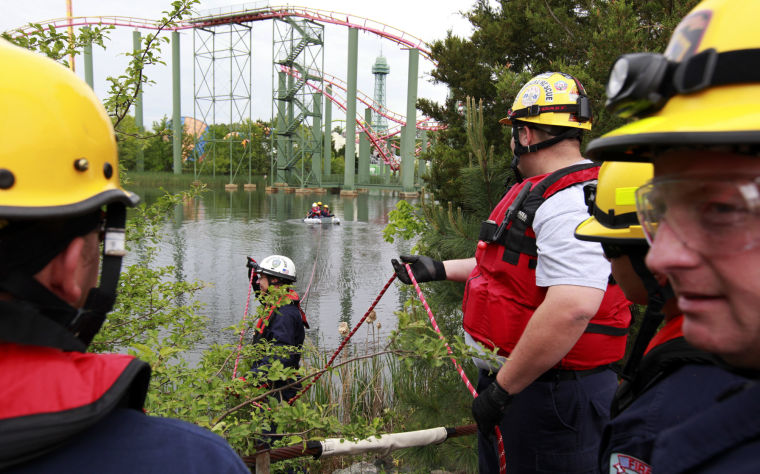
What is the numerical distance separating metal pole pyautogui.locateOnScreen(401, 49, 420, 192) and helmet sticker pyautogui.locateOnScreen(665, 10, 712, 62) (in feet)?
100

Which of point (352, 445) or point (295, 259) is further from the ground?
point (352, 445)

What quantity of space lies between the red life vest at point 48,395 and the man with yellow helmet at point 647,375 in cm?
93

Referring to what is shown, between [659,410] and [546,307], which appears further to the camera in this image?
[546,307]

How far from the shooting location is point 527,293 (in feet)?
7.07

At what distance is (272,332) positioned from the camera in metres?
3.88

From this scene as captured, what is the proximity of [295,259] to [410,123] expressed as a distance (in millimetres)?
22003

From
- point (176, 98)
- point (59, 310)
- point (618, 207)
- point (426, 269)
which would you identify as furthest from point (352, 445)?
point (176, 98)

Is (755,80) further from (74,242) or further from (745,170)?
(74,242)

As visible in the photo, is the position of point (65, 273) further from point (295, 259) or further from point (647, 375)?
point (295, 259)

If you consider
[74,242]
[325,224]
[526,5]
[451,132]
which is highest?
[526,5]

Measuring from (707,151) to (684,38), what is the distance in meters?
0.21

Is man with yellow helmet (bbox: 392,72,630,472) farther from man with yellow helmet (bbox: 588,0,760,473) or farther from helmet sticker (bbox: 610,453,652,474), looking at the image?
man with yellow helmet (bbox: 588,0,760,473)

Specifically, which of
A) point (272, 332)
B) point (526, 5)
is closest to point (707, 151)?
point (272, 332)

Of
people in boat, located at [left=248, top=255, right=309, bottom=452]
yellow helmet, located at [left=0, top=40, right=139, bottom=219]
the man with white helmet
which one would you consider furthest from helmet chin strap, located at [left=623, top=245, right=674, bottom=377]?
the man with white helmet
